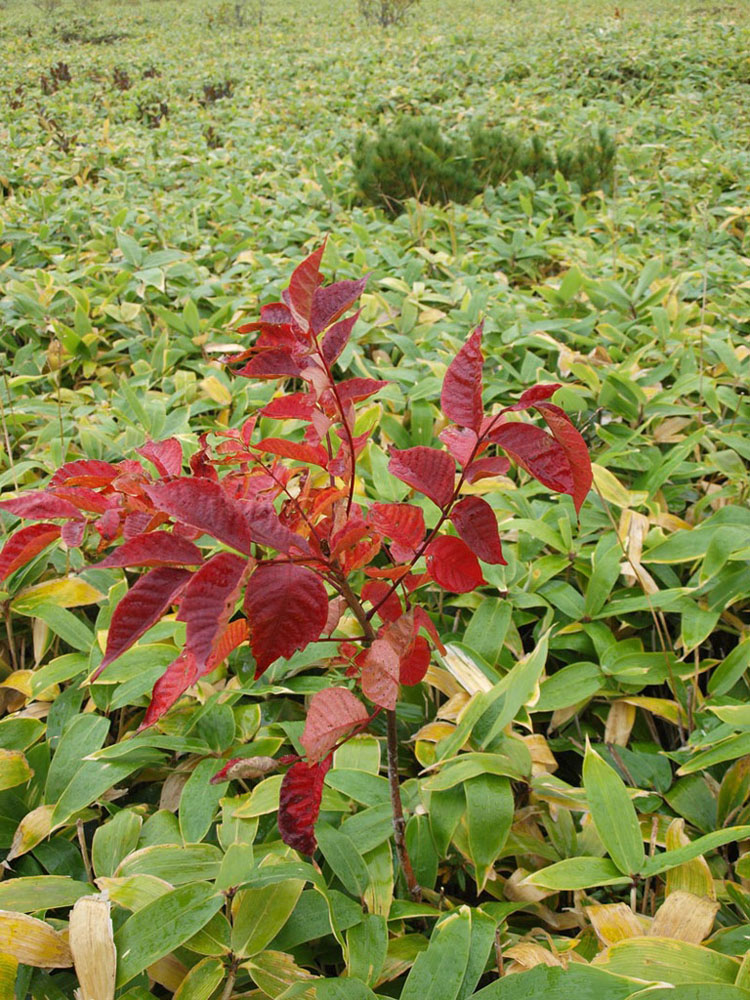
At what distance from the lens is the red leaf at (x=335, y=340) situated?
654mm

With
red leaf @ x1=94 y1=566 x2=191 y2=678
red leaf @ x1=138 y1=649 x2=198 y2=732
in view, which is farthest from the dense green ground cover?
red leaf @ x1=94 y1=566 x2=191 y2=678

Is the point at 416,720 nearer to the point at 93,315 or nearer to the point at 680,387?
the point at 680,387

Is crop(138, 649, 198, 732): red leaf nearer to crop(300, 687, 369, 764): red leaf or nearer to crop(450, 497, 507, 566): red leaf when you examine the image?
crop(300, 687, 369, 764): red leaf

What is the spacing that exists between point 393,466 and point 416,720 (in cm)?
52

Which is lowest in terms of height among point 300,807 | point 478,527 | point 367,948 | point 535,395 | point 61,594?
point 367,948

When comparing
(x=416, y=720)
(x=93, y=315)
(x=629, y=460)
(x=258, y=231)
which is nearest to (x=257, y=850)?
(x=416, y=720)

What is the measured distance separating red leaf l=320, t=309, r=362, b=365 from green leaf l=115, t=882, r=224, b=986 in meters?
0.53

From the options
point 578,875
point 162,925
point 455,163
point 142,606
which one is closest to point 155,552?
point 142,606

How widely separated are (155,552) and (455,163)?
10.3 ft

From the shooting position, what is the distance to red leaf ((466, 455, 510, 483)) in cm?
66

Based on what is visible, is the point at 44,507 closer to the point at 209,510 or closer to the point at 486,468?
the point at 209,510

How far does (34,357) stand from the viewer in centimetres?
196

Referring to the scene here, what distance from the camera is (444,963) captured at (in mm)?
693

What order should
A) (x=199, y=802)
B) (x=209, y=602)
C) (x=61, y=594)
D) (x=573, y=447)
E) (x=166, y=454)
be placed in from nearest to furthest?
(x=209, y=602), (x=573, y=447), (x=166, y=454), (x=199, y=802), (x=61, y=594)
